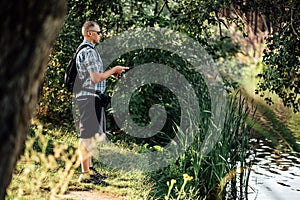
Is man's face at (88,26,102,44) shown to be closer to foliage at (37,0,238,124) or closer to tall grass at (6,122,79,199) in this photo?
tall grass at (6,122,79,199)

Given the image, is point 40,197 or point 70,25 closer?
point 40,197

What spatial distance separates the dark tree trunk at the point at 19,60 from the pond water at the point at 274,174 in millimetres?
4921

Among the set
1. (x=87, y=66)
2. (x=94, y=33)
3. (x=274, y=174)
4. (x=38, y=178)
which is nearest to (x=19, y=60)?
(x=38, y=178)

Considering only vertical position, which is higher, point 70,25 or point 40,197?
point 70,25

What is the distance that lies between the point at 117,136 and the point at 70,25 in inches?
73.3

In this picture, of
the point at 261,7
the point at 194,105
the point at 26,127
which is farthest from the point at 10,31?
the point at 194,105

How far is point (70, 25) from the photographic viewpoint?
8328mm

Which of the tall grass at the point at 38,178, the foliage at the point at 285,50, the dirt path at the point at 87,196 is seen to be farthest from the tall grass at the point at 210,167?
the tall grass at the point at 38,178

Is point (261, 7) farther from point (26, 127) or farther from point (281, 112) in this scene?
point (281, 112)

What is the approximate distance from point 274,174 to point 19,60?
6840 millimetres

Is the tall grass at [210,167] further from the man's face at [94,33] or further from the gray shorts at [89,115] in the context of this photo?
the man's face at [94,33]

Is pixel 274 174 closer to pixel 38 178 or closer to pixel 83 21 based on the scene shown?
pixel 83 21

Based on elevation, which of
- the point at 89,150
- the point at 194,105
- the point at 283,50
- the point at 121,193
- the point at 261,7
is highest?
the point at 261,7

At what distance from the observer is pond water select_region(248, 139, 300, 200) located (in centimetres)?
675
